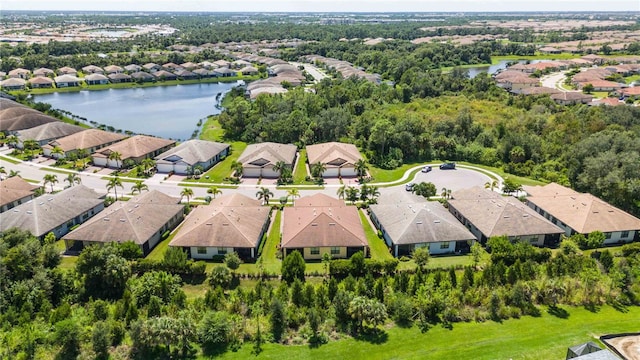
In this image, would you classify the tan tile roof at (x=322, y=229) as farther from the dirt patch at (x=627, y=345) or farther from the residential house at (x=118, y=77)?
the residential house at (x=118, y=77)

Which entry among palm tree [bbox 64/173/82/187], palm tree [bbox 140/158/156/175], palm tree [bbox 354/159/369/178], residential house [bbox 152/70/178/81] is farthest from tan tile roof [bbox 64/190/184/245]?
residential house [bbox 152/70/178/81]

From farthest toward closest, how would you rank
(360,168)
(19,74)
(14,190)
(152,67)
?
(152,67) < (19,74) < (360,168) < (14,190)

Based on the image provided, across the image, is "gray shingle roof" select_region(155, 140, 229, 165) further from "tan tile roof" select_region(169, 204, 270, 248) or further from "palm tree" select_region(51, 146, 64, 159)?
"tan tile roof" select_region(169, 204, 270, 248)

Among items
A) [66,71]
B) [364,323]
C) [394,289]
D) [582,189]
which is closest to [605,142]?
[582,189]

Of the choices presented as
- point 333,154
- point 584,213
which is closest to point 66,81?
point 333,154

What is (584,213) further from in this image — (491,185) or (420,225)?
(420,225)

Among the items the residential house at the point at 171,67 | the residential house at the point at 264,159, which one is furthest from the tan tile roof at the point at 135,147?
the residential house at the point at 171,67
